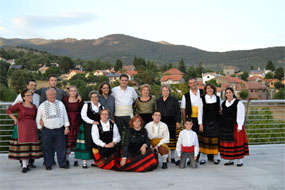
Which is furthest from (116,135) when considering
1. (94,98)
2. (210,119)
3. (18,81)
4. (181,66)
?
(181,66)

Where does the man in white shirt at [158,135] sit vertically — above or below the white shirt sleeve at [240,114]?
below

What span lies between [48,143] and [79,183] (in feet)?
2.93

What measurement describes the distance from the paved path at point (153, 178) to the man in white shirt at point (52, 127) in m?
0.20

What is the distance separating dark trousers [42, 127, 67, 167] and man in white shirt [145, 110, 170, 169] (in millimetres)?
1220

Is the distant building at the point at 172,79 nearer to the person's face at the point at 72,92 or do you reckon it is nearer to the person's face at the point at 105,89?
the person's face at the point at 105,89

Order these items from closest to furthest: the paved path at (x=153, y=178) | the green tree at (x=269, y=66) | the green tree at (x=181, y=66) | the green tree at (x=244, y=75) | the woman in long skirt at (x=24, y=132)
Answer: the paved path at (x=153, y=178) → the woman in long skirt at (x=24, y=132) → the green tree at (x=269, y=66) → the green tree at (x=181, y=66) → the green tree at (x=244, y=75)

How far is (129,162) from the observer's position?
447 centimetres

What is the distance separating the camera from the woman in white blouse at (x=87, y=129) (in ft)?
15.1

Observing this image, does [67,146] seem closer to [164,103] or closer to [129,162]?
[129,162]

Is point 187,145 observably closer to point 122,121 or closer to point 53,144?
point 122,121

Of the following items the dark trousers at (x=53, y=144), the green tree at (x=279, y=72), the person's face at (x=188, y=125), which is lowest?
the dark trousers at (x=53, y=144)

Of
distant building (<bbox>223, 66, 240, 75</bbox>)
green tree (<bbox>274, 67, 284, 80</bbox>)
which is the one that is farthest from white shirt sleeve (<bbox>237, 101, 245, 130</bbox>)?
green tree (<bbox>274, 67, 284, 80</bbox>)

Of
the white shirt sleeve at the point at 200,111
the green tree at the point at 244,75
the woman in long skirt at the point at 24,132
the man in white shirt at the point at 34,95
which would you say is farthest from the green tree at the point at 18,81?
the green tree at the point at 244,75

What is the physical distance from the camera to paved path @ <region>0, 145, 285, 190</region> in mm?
3840
